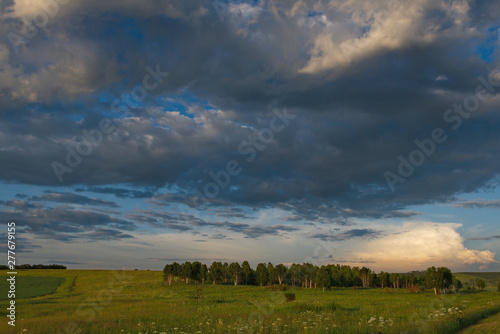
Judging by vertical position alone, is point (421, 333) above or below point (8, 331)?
above

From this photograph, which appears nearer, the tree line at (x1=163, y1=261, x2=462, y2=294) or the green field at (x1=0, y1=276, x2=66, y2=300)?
the green field at (x1=0, y1=276, x2=66, y2=300)

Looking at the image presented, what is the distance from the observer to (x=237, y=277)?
414ft

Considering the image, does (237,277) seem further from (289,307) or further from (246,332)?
(246,332)

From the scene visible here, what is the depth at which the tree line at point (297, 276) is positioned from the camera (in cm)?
8594

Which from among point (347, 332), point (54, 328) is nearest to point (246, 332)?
point (347, 332)

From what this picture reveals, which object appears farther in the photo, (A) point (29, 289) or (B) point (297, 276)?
(B) point (297, 276)

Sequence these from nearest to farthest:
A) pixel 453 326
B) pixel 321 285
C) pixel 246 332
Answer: pixel 246 332 < pixel 453 326 < pixel 321 285

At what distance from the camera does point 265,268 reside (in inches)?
5276

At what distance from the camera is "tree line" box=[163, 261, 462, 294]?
8594 cm

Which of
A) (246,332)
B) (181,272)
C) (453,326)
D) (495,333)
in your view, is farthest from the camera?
(181,272)

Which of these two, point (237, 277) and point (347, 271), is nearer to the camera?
point (237, 277)

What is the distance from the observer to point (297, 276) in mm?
145625

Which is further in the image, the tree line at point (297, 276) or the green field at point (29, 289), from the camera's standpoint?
the tree line at point (297, 276)

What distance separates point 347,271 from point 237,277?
54.8m
